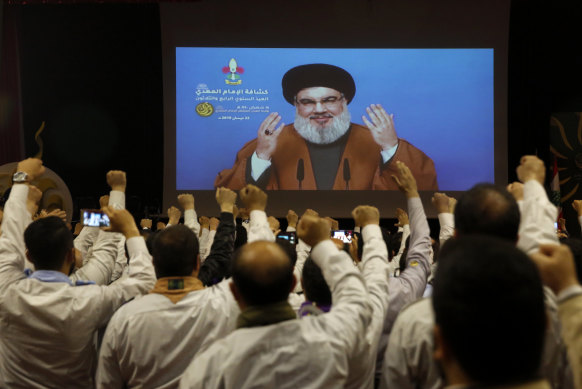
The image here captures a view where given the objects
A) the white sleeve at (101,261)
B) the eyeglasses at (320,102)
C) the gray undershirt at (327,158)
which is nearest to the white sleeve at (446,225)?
the white sleeve at (101,261)

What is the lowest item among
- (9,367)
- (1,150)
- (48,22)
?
(9,367)

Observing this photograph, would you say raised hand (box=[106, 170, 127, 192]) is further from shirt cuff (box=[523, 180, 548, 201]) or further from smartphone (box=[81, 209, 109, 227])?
shirt cuff (box=[523, 180, 548, 201])

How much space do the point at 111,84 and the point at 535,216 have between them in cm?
788

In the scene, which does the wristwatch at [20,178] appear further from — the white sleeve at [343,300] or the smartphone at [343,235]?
the smartphone at [343,235]

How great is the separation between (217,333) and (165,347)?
0.18 meters

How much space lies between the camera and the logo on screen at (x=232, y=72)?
7863mm

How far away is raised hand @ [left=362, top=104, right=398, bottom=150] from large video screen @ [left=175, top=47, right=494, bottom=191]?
0.04ft

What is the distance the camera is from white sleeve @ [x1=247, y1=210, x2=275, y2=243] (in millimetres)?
2107

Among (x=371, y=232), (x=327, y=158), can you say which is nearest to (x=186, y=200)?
(x=371, y=232)

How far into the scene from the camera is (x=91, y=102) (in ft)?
28.8

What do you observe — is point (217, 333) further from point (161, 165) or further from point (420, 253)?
point (161, 165)

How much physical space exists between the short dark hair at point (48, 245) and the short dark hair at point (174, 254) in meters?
0.44

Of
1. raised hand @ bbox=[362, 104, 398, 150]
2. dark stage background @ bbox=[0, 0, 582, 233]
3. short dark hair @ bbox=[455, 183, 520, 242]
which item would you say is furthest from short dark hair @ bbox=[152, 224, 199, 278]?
dark stage background @ bbox=[0, 0, 582, 233]

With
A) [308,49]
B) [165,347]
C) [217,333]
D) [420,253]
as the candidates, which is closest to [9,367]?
[165,347]
